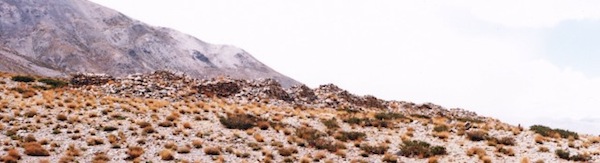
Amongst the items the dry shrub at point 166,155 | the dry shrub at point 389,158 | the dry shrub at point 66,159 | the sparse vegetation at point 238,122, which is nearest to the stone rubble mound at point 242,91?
the sparse vegetation at point 238,122

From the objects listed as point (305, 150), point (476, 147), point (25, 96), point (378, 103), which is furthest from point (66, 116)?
point (378, 103)

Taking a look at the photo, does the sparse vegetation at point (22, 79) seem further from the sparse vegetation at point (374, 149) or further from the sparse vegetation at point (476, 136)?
the sparse vegetation at point (476, 136)

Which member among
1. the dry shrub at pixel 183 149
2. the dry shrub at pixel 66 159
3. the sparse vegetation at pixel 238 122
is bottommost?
the dry shrub at pixel 66 159

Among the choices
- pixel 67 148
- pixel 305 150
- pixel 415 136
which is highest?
pixel 415 136

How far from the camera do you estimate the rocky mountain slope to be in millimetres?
24812

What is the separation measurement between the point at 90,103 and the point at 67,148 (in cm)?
1213

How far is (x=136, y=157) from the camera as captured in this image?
2356 cm

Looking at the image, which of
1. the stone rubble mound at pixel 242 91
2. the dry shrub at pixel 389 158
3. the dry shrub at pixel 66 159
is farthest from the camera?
the stone rubble mound at pixel 242 91

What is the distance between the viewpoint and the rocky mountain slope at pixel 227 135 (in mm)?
24812

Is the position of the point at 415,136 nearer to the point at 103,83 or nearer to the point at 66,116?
the point at 66,116

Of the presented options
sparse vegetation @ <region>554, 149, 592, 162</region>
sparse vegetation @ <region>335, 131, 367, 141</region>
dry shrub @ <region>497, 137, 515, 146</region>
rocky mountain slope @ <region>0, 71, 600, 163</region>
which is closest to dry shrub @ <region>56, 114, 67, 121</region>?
rocky mountain slope @ <region>0, 71, 600, 163</region>

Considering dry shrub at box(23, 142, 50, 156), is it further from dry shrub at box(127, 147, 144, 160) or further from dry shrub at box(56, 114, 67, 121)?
dry shrub at box(56, 114, 67, 121)

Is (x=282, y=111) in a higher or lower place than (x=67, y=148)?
higher

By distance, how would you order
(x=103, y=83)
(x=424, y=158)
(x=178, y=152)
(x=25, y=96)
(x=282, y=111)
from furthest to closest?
(x=103, y=83) → (x=282, y=111) → (x=25, y=96) → (x=424, y=158) → (x=178, y=152)
